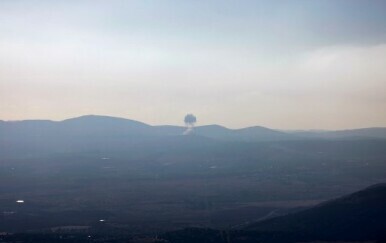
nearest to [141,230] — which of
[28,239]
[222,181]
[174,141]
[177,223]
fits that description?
[177,223]

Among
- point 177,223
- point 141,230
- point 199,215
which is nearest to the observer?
point 141,230

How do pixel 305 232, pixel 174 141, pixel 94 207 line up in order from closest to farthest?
pixel 305 232 < pixel 94 207 < pixel 174 141

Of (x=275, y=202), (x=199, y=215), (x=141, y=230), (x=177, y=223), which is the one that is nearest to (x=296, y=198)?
(x=275, y=202)

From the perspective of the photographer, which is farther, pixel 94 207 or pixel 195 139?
pixel 195 139

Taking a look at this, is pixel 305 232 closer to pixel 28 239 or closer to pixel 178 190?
pixel 28 239

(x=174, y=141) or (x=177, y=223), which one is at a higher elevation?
(x=174, y=141)

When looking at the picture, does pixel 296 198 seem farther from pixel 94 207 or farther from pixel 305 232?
pixel 305 232
